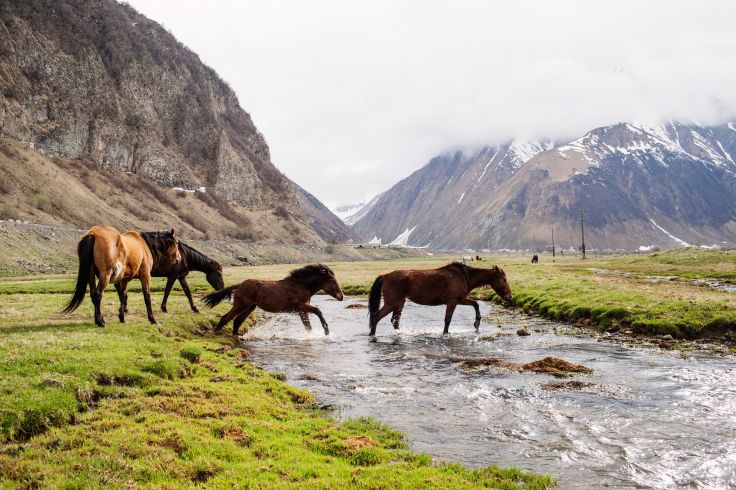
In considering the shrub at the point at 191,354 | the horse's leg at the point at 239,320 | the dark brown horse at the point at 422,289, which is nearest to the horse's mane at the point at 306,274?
the horse's leg at the point at 239,320

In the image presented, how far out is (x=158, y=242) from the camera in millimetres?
23141

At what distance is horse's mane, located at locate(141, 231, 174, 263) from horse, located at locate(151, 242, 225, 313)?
90 cm

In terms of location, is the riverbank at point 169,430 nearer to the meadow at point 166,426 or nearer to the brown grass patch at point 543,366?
the meadow at point 166,426

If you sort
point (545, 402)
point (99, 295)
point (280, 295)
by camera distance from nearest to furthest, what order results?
point (545, 402) < point (99, 295) < point (280, 295)

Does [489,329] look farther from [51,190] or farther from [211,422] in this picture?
[51,190]

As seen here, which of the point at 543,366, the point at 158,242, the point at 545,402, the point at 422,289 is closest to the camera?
the point at 545,402

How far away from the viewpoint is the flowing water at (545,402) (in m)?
9.33

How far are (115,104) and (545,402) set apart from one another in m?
173

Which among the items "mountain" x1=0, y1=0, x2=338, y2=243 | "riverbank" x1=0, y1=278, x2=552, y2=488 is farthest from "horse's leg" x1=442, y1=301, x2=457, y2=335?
"mountain" x1=0, y1=0, x2=338, y2=243

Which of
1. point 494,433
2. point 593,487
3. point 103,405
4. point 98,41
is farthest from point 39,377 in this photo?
point 98,41

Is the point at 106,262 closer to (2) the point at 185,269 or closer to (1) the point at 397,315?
(2) the point at 185,269

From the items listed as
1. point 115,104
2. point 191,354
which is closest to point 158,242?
point 191,354

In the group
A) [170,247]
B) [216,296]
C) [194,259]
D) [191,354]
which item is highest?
[170,247]

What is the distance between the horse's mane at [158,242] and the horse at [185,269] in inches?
35.5
